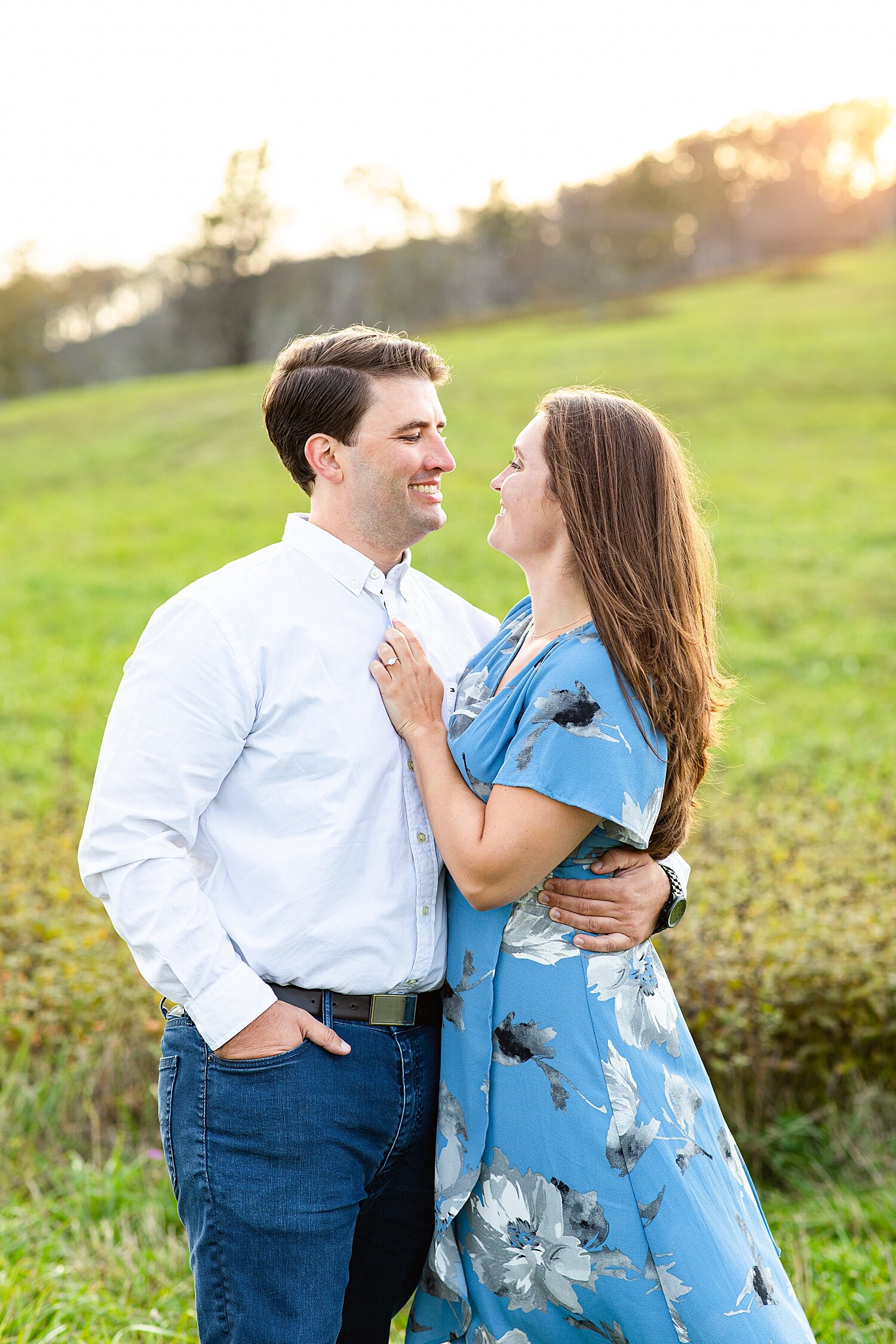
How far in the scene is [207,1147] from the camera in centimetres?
202

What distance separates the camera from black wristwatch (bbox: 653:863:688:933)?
90.5 inches

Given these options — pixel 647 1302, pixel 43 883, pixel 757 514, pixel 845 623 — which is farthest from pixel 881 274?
pixel 647 1302

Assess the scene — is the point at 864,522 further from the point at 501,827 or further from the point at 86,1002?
the point at 501,827

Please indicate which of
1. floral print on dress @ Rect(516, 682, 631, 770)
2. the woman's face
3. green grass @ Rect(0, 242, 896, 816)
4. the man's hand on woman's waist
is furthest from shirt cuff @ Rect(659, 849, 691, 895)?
green grass @ Rect(0, 242, 896, 816)

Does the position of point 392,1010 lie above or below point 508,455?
above

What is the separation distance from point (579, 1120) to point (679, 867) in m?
0.63

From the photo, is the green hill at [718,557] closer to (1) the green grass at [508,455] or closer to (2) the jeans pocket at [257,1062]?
(1) the green grass at [508,455]

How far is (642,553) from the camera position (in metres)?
2.15

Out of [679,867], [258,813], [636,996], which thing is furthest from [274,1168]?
[679,867]

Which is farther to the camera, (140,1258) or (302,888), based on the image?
(140,1258)

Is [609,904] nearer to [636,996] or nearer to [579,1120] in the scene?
[636,996]

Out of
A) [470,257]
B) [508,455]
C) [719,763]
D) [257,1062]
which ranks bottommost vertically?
[719,763]

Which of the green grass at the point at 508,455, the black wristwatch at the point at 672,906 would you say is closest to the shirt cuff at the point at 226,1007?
the black wristwatch at the point at 672,906

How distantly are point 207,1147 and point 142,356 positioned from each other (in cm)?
3690
